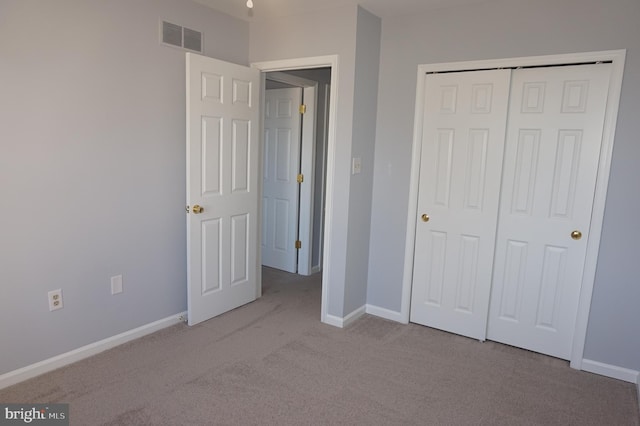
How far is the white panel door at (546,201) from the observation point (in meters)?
2.82

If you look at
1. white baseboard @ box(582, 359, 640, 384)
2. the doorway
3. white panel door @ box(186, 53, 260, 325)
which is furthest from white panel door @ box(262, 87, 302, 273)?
white baseboard @ box(582, 359, 640, 384)

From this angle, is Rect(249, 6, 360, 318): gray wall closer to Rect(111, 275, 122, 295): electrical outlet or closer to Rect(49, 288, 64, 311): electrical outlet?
Rect(111, 275, 122, 295): electrical outlet

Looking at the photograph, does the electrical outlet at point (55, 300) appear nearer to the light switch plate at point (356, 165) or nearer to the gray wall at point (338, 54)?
the gray wall at point (338, 54)

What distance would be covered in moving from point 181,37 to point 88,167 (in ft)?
3.84

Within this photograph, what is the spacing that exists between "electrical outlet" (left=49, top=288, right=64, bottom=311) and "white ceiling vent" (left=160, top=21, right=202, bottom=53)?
1.80m

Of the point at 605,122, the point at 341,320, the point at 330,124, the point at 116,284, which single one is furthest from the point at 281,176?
the point at 605,122

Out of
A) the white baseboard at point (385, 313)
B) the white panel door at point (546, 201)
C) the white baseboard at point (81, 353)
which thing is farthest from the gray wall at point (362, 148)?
the white baseboard at point (81, 353)

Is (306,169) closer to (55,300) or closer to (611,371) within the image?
(55,300)

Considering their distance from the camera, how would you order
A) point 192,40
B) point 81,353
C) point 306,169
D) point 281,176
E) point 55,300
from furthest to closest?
point 281,176 < point 306,169 < point 192,40 < point 81,353 < point 55,300

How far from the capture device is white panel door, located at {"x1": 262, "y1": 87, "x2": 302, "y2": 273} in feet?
15.2

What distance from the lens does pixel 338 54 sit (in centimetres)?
326

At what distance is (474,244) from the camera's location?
328 cm

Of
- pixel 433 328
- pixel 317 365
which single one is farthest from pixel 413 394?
pixel 433 328

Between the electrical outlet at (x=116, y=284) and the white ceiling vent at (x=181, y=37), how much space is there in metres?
1.67
